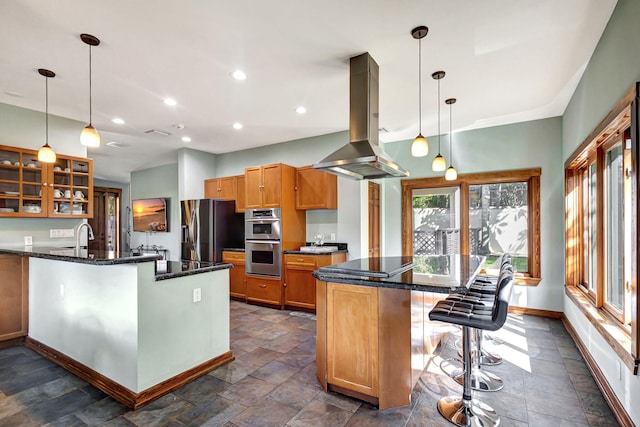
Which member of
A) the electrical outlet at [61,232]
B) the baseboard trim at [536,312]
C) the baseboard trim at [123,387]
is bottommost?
the baseboard trim at [536,312]

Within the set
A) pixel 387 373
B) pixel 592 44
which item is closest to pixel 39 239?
pixel 387 373

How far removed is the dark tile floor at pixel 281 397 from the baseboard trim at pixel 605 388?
5 cm

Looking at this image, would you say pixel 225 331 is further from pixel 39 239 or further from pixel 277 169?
pixel 39 239

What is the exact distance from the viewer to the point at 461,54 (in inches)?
109

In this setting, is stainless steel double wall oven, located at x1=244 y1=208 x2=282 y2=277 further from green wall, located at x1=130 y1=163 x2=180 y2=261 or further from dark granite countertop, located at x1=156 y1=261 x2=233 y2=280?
green wall, located at x1=130 y1=163 x2=180 y2=261

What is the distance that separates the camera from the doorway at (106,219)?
9039 mm

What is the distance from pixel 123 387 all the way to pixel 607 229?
4.19 meters

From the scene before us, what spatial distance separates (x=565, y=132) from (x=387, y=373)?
394cm

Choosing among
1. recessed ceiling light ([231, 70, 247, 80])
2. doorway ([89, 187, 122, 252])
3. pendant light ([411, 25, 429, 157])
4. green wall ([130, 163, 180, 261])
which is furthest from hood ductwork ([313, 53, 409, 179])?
doorway ([89, 187, 122, 252])

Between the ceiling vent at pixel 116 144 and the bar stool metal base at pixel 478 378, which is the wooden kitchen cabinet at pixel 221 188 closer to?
the ceiling vent at pixel 116 144

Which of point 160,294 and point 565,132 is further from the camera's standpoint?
point 565,132

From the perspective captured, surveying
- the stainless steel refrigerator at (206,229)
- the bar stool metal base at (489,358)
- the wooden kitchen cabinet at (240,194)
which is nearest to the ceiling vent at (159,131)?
the stainless steel refrigerator at (206,229)

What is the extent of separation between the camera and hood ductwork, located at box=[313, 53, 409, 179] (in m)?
2.79

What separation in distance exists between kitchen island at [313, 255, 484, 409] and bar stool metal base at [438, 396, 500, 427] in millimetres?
254
